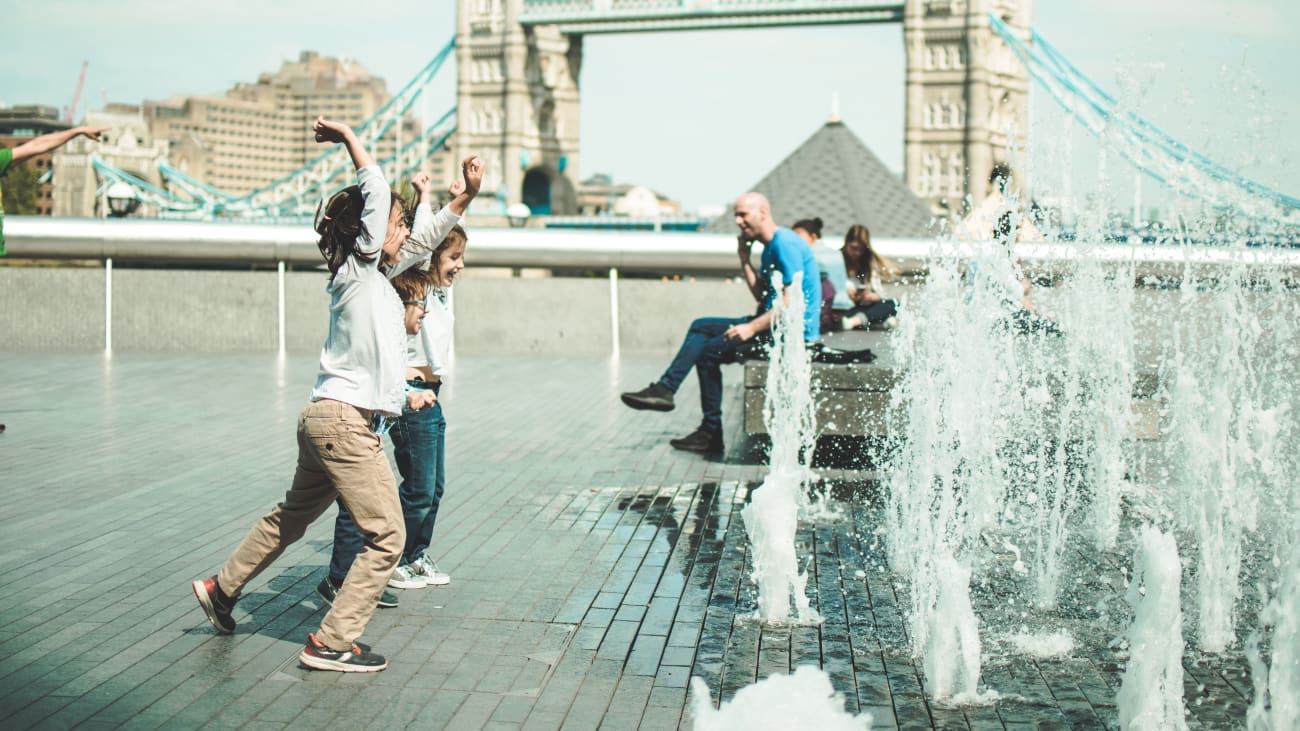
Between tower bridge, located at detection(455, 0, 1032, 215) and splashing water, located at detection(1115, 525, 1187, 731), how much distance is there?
67.1 m

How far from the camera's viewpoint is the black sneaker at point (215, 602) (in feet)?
13.4

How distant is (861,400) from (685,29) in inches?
3069

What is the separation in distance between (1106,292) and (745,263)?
3385 mm

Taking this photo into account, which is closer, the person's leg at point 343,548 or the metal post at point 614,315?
the person's leg at point 343,548

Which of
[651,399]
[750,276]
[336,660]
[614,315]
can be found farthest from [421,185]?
[614,315]

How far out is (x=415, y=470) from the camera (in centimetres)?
461

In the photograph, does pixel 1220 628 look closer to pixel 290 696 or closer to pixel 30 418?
pixel 290 696

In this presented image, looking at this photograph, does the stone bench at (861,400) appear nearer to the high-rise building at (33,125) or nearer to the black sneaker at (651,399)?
the black sneaker at (651,399)

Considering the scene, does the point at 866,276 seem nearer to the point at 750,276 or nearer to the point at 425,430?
the point at 750,276

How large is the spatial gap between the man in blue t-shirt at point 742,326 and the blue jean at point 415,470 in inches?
105

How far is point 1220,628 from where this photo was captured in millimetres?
4215

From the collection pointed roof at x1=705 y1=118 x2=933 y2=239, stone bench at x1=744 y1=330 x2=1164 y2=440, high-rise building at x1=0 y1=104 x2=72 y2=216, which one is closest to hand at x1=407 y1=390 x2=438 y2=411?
stone bench at x1=744 y1=330 x2=1164 y2=440

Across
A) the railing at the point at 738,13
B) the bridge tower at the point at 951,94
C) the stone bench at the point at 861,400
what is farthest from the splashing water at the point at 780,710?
the bridge tower at the point at 951,94

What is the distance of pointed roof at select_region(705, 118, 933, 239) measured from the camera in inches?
656
